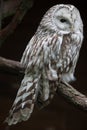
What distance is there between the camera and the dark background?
4.28 meters

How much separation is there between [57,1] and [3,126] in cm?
94

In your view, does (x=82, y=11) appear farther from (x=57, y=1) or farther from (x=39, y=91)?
(x=39, y=91)

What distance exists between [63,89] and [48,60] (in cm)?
17

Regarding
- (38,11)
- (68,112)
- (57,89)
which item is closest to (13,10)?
(38,11)

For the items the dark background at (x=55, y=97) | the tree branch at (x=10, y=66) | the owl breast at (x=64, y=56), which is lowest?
the dark background at (x=55, y=97)

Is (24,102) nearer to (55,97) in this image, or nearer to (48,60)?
(48,60)

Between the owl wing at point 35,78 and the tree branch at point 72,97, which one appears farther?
the tree branch at point 72,97

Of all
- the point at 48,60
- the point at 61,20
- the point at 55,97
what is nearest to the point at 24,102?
the point at 48,60

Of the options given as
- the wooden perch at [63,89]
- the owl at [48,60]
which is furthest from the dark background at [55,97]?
the wooden perch at [63,89]

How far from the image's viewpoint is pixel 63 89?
3088 millimetres

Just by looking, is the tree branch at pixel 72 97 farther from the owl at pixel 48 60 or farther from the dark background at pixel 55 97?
the dark background at pixel 55 97

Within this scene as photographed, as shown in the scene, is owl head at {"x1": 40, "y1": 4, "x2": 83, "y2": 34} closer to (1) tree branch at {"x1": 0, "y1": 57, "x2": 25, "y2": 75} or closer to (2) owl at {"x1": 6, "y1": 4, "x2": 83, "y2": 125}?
(2) owl at {"x1": 6, "y1": 4, "x2": 83, "y2": 125}

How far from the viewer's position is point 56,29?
10.3 ft

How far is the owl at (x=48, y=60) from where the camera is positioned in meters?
2.97
